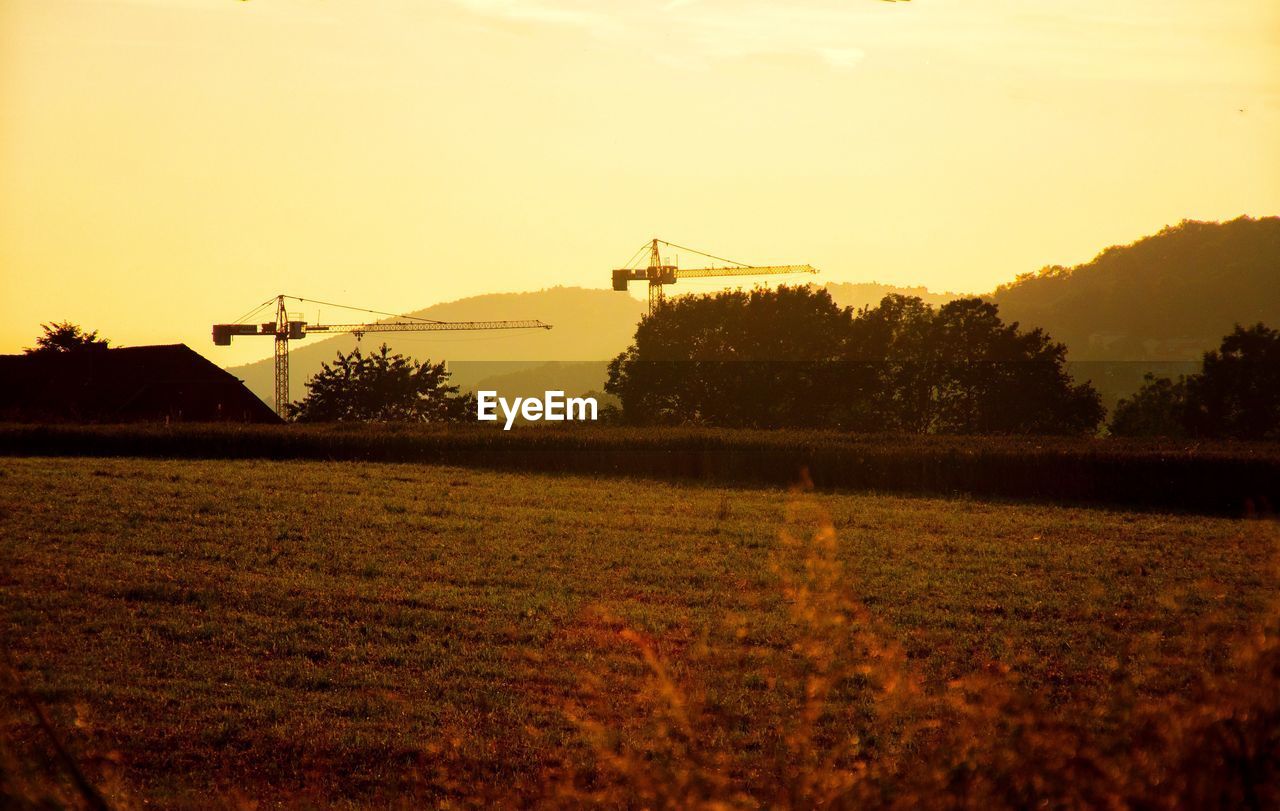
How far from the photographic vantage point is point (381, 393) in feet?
327

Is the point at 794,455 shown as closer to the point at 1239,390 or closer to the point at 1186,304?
the point at 1239,390

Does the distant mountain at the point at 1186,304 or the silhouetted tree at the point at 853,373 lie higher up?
the distant mountain at the point at 1186,304

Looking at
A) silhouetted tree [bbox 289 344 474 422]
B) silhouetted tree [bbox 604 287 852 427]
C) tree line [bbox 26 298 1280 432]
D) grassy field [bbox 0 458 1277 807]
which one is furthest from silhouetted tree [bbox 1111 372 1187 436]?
grassy field [bbox 0 458 1277 807]

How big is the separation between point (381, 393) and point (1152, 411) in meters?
64.9

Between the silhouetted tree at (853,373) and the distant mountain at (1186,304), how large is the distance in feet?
333

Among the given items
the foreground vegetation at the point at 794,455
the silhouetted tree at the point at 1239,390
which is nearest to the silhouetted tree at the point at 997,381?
the silhouetted tree at the point at 1239,390

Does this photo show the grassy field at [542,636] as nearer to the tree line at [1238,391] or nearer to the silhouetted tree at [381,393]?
the tree line at [1238,391]

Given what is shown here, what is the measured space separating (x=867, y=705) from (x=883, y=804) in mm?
8737

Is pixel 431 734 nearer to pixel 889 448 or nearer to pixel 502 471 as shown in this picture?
pixel 502 471

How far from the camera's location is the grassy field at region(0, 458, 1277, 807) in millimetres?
9953

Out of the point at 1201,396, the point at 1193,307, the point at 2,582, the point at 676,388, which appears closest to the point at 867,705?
the point at 2,582

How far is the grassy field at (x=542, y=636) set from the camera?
995 centimetres

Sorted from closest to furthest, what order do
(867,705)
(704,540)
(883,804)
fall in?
(883,804) → (867,705) → (704,540)

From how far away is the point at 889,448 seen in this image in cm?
4459
